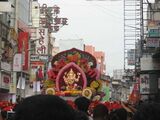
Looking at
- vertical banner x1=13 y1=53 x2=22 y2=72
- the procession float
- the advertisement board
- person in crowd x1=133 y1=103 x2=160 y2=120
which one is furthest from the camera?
vertical banner x1=13 y1=53 x2=22 y2=72

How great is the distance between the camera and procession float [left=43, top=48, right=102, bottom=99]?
22734mm

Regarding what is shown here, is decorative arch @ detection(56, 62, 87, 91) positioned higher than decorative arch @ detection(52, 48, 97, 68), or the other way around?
decorative arch @ detection(52, 48, 97, 68)

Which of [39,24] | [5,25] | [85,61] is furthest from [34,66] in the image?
[85,61]

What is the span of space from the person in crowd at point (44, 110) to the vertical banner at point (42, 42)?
77629 mm

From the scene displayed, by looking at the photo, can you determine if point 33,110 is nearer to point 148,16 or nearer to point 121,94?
point 148,16

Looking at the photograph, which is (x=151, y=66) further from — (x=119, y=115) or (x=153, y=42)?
(x=119, y=115)

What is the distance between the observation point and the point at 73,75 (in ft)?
75.5

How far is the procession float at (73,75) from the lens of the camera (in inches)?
895

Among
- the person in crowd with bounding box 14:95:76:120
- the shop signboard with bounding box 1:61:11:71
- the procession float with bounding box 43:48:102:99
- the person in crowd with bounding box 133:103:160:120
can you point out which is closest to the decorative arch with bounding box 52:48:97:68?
the procession float with bounding box 43:48:102:99

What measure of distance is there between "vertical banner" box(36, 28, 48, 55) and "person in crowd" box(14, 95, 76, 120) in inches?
3056

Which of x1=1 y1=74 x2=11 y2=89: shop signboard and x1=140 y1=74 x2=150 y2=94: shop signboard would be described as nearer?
x1=140 y1=74 x2=150 y2=94: shop signboard

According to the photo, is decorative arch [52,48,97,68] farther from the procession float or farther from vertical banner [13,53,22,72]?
vertical banner [13,53,22,72]

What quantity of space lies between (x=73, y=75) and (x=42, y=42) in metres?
60.6

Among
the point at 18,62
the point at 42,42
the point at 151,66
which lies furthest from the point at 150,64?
the point at 42,42
